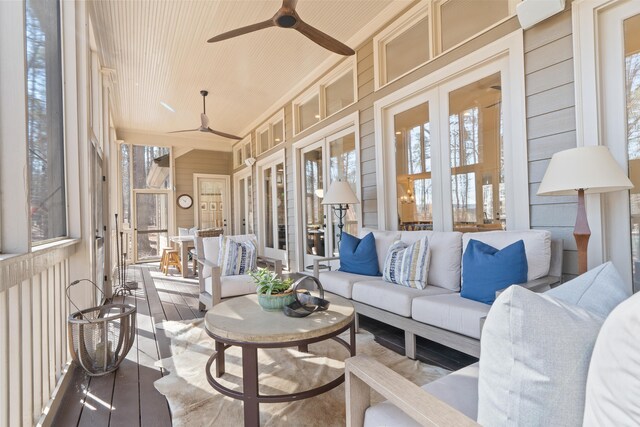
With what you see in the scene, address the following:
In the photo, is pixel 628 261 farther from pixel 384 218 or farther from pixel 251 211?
pixel 251 211

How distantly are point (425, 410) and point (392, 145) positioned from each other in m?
3.38

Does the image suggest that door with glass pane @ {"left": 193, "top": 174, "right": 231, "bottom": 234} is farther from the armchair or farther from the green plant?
the green plant

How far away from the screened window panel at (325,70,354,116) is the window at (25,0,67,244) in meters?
3.21

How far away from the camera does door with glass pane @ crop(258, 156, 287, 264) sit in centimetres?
657

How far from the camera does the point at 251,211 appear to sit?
27.1ft

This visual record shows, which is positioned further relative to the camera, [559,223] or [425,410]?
[559,223]

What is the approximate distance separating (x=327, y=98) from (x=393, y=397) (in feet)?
15.6

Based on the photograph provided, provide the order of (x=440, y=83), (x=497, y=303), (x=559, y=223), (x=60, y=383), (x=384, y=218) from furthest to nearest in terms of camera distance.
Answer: (x=384, y=218)
(x=440, y=83)
(x=559, y=223)
(x=60, y=383)
(x=497, y=303)

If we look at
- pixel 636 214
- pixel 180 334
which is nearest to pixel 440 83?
pixel 636 214

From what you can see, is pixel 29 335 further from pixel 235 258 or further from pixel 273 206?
pixel 273 206

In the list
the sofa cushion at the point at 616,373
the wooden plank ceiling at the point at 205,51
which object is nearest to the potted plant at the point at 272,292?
the sofa cushion at the point at 616,373

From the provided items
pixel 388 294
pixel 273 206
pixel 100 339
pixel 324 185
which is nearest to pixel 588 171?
pixel 388 294

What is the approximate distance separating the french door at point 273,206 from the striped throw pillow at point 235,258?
9.04 feet

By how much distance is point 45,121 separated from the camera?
77.4 inches
